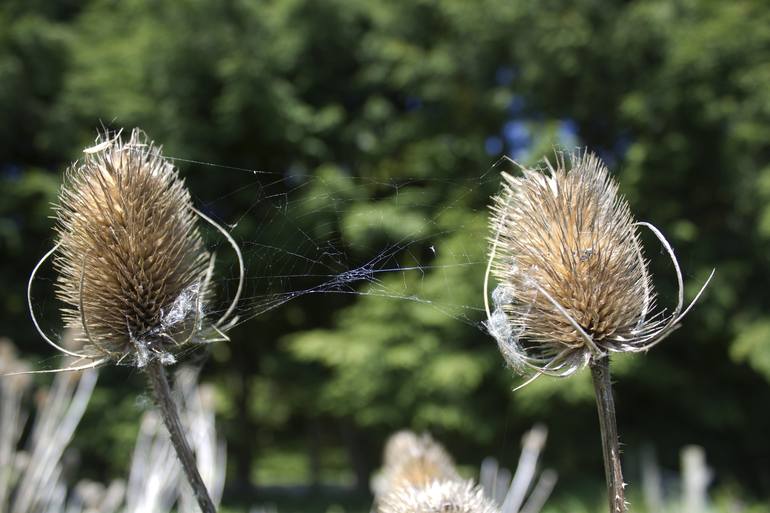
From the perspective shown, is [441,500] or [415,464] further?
[415,464]

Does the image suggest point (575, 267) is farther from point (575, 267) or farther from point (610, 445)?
point (610, 445)

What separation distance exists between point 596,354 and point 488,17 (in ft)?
40.4

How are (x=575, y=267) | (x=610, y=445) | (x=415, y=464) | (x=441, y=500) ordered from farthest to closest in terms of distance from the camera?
(x=415, y=464) < (x=441, y=500) < (x=575, y=267) < (x=610, y=445)

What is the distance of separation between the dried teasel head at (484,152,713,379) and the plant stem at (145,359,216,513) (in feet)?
2.19

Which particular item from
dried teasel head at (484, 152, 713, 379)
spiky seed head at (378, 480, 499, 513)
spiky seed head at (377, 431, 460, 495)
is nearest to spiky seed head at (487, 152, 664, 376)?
dried teasel head at (484, 152, 713, 379)

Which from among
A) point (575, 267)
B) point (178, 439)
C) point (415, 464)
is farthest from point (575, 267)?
point (415, 464)

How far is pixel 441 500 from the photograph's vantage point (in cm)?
183

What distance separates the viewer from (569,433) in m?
13.2

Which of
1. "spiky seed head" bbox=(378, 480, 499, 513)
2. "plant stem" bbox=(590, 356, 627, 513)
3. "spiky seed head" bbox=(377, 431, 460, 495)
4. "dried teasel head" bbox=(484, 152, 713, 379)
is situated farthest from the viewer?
"spiky seed head" bbox=(377, 431, 460, 495)

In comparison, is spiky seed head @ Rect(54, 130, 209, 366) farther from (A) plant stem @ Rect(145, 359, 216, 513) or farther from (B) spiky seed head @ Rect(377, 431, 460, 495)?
(B) spiky seed head @ Rect(377, 431, 460, 495)

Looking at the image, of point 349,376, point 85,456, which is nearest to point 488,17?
point 349,376

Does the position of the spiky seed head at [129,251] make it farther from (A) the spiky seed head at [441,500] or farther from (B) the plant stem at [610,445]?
(B) the plant stem at [610,445]

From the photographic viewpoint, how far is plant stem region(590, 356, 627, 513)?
147cm

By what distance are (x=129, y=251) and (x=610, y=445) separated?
43.0 inches
